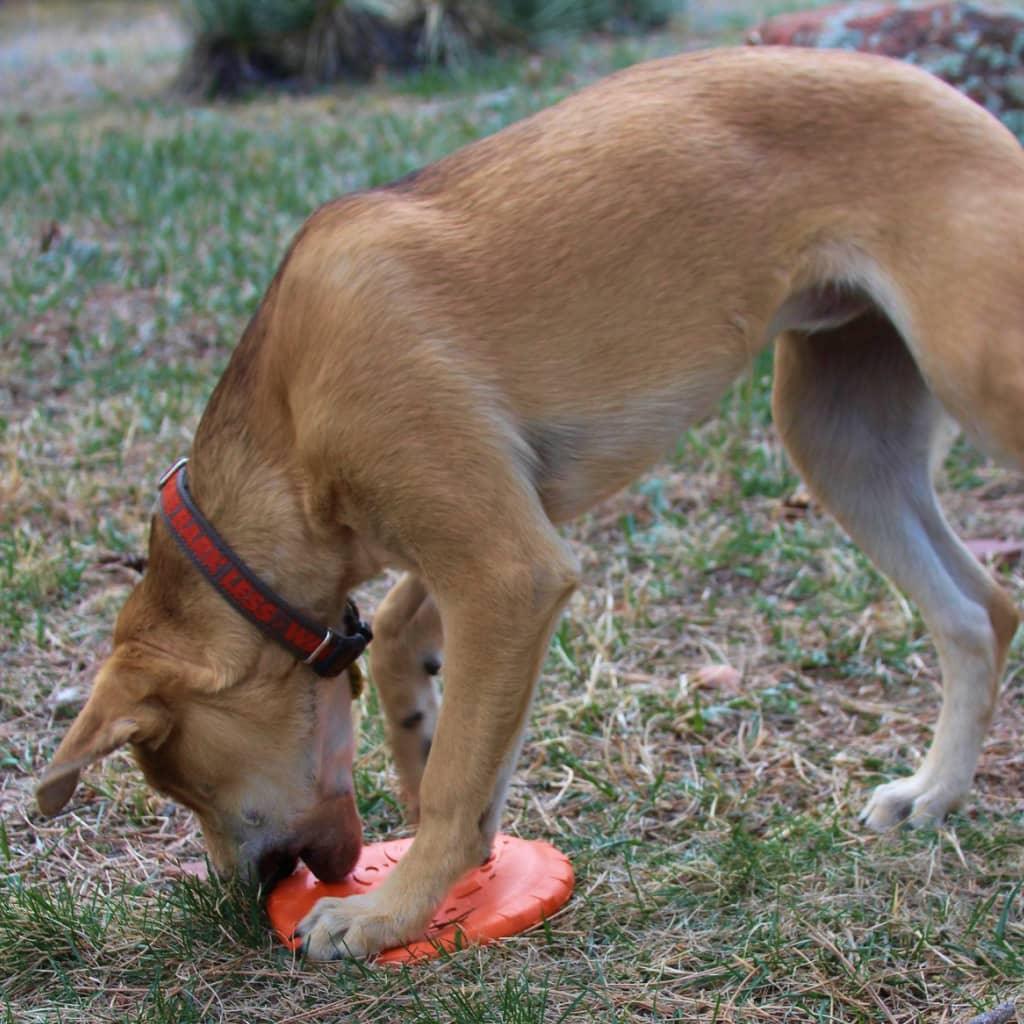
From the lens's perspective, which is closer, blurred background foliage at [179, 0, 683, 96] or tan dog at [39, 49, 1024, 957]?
tan dog at [39, 49, 1024, 957]

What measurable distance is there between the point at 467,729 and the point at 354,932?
490 millimetres

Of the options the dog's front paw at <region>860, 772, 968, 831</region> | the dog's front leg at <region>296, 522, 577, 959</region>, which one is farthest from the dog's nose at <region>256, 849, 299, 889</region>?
the dog's front paw at <region>860, 772, 968, 831</region>

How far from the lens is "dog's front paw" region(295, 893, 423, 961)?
3.08 m

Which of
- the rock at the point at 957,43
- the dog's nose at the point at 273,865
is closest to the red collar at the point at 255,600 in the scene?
the dog's nose at the point at 273,865

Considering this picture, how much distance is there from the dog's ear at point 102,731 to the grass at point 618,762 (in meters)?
0.39

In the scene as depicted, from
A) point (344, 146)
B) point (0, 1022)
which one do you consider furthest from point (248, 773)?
point (344, 146)

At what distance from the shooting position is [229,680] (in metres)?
3.15

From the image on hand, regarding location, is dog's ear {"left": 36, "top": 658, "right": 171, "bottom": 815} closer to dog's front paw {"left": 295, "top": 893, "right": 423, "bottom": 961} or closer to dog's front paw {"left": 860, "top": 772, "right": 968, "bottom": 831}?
dog's front paw {"left": 295, "top": 893, "right": 423, "bottom": 961}

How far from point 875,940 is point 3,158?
8463 millimetres

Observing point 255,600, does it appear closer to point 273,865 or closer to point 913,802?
point 273,865

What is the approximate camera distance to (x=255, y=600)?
10.4 ft

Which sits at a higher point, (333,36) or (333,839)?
(333,839)

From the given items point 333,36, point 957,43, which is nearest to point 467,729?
point 957,43

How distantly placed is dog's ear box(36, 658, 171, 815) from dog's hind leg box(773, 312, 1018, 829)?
1.76 meters
